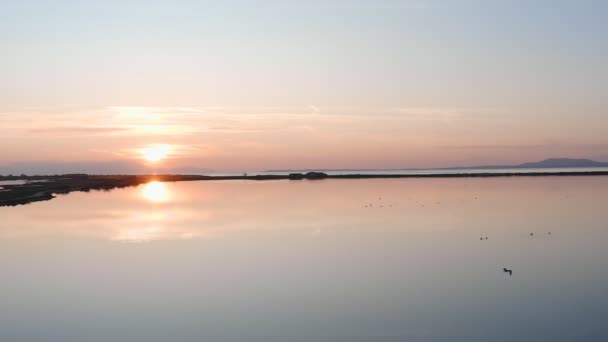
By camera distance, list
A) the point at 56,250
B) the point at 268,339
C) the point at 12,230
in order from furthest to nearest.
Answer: the point at 12,230
the point at 56,250
the point at 268,339

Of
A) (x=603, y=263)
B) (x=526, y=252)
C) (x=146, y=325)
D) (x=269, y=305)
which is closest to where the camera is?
(x=146, y=325)

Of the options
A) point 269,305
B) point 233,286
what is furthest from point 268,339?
point 233,286

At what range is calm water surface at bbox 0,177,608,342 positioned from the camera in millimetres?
14414

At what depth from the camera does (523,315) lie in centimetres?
1523

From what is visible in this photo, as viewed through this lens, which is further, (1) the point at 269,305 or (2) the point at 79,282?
(2) the point at 79,282

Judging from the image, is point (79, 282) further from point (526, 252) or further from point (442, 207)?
point (442, 207)

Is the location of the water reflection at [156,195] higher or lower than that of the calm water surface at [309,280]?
higher

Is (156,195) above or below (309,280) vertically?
above

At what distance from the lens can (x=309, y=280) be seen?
19.9 metres

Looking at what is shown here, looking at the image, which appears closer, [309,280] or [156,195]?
[309,280]

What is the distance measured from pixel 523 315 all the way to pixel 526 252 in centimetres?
1033

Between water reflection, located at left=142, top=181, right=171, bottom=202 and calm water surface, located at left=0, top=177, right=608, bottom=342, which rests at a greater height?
water reflection, located at left=142, top=181, right=171, bottom=202

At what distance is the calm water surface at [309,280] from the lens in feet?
47.3

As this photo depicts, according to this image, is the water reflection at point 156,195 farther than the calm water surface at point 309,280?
Yes
